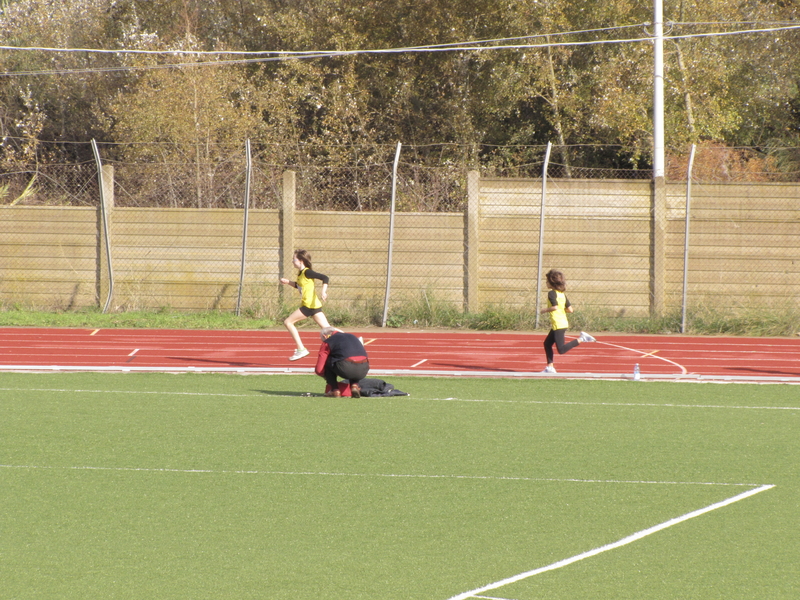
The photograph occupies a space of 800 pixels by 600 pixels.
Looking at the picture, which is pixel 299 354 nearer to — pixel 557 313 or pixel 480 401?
pixel 557 313

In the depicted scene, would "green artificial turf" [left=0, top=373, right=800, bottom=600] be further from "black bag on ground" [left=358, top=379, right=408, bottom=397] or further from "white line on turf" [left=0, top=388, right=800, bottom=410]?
"black bag on ground" [left=358, top=379, right=408, bottom=397]

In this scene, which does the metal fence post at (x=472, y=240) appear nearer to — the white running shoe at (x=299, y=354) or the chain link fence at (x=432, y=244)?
the chain link fence at (x=432, y=244)

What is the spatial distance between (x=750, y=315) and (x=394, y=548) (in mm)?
14071

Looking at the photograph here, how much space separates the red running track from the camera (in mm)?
13445

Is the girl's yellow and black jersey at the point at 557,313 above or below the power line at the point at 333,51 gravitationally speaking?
below

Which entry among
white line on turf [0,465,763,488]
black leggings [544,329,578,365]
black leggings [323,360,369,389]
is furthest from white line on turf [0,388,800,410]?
white line on turf [0,465,763,488]

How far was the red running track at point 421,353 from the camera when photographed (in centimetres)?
1345

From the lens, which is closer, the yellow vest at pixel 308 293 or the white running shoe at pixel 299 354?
the white running shoe at pixel 299 354

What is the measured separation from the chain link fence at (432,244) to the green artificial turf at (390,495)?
8.20 meters

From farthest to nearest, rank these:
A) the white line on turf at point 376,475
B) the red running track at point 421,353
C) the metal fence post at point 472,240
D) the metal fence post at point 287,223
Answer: the metal fence post at point 287,223 < the metal fence post at point 472,240 < the red running track at point 421,353 < the white line on turf at point 376,475

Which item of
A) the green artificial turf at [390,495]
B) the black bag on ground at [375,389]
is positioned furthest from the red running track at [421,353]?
the green artificial turf at [390,495]

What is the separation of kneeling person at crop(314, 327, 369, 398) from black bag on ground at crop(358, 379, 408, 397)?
0.11 m

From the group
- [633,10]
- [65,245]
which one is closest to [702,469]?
[65,245]

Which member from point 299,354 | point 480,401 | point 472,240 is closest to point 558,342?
point 480,401
